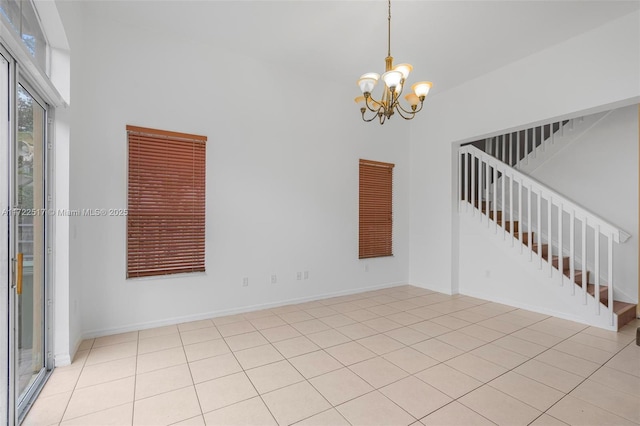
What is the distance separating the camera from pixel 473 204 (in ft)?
17.1

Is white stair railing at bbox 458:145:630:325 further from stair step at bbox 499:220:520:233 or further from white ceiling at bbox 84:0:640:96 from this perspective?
white ceiling at bbox 84:0:640:96

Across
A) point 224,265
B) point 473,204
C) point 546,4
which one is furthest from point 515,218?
point 224,265

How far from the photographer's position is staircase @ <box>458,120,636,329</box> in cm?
384

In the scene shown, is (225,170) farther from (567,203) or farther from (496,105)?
(567,203)

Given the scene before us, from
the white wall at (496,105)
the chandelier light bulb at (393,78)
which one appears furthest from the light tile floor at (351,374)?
the chandelier light bulb at (393,78)

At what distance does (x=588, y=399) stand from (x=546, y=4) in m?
3.73

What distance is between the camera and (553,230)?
5188mm

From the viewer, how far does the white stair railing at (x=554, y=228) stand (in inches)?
151

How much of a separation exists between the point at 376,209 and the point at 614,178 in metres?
3.58

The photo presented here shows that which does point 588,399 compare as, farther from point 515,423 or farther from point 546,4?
point 546,4

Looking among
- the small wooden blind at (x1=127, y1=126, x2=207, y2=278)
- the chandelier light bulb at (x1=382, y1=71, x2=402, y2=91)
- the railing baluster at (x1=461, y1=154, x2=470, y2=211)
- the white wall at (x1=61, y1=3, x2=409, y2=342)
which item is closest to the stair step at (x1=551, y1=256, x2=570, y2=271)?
the railing baluster at (x1=461, y1=154, x2=470, y2=211)

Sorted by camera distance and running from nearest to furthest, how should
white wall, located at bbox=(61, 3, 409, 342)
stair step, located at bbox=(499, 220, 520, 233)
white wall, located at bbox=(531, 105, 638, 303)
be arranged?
1. white wall, located at bbox=(61, 3, 409, 342)
2. white wall, located at bbox=(531, 105, 638, 303)
3. stair step, located at bbox=(499, 220, 520, 233)

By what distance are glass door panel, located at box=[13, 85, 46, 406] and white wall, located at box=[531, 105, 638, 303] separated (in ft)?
22.6

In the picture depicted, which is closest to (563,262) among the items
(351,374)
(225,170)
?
(351,374)
